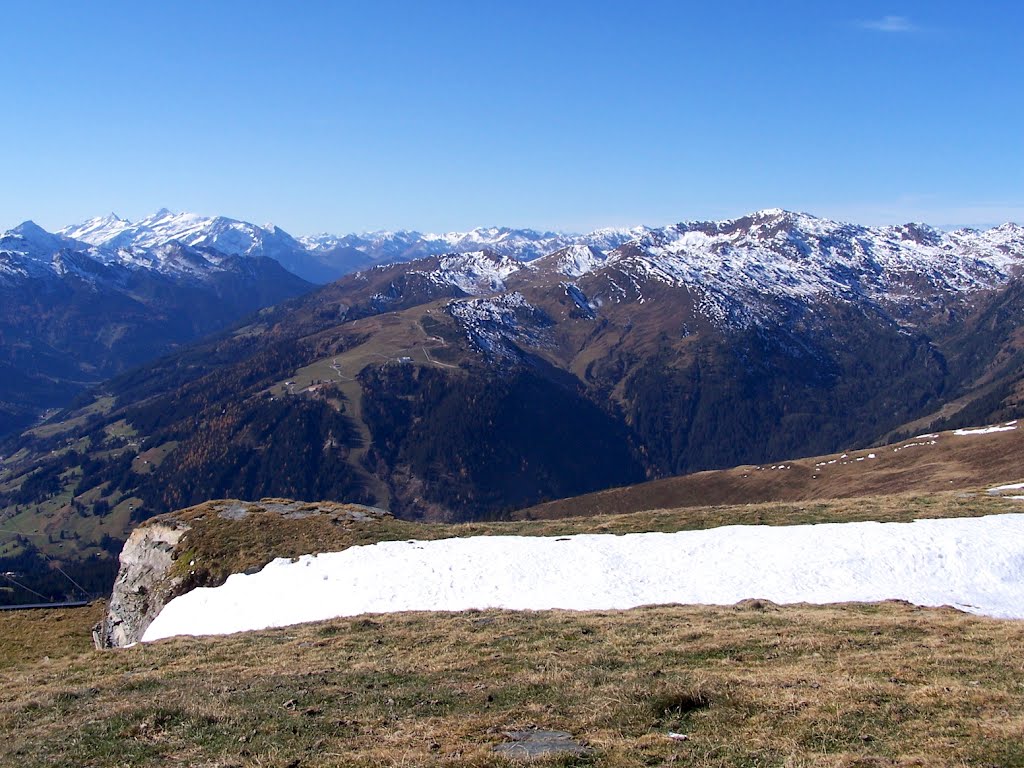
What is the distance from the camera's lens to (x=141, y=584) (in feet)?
149

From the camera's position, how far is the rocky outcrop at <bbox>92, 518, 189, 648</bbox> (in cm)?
4278

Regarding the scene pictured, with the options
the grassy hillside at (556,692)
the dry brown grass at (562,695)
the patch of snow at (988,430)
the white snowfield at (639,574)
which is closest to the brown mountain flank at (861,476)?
the patch of snow at (988,430)

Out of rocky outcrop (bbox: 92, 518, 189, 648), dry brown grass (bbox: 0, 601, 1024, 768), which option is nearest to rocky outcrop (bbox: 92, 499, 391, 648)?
rocky outcrop (bbox: 92, 518, 189, 648)

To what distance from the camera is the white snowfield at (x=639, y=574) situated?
33.8 meters

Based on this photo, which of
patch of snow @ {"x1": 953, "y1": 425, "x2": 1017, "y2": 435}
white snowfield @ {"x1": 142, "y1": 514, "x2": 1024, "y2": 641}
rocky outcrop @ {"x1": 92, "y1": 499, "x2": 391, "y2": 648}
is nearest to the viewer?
white snowfield @ {"x1": 142, "y1": 514, "x2": 1024, "y2": 641}

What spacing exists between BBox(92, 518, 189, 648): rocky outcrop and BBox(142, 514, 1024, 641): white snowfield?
377 cm

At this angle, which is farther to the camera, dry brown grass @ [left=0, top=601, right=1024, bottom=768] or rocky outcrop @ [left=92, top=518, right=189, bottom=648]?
rocky outcrop @ [left=92, top=518, right=189, bottom=648]

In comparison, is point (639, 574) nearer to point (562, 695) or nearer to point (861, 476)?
point (562, 695)

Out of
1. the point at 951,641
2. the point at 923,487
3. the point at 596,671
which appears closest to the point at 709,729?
the point at 596,671

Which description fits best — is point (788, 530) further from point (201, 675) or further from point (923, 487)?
point (923, 487)

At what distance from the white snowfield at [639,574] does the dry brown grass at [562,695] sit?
5.17 metres

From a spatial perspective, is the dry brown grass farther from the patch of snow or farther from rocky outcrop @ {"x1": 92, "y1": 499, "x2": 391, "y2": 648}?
the patch of snow

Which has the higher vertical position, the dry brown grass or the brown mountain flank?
the dry brown grass

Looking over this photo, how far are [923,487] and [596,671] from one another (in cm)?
9873
